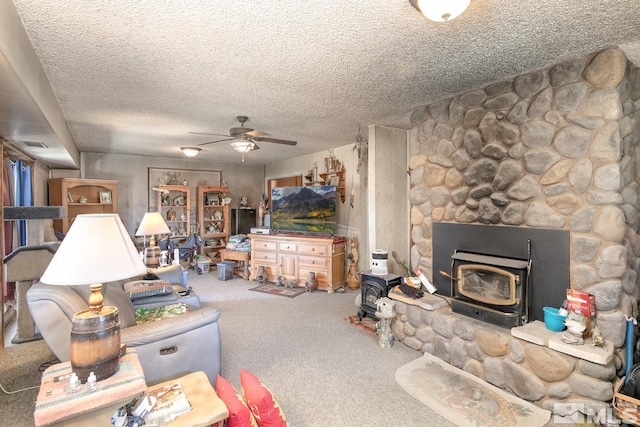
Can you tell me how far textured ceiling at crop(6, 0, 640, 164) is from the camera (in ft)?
5.70

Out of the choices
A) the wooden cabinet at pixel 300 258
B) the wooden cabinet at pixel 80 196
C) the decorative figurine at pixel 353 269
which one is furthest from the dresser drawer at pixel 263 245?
the wooden cabinet at pixel 80 196

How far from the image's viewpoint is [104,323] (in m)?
1.46

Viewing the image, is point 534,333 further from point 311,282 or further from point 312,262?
point 312,262

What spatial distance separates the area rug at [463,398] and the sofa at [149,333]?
58.9 inches

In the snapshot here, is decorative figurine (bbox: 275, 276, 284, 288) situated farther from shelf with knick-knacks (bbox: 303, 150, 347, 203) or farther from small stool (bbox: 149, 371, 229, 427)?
small stool (bbox: 149, 371, 229, 427)

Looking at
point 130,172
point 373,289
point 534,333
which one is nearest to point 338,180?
point 373,289

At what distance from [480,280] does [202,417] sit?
7.77 ft

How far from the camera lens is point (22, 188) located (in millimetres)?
4301

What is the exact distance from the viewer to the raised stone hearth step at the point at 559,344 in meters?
1.97

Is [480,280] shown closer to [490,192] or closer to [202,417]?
[490,192]

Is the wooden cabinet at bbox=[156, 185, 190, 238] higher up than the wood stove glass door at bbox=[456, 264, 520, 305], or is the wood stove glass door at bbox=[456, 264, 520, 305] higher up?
the wooden cabinet at bbox=[156, 185, 190, 238]

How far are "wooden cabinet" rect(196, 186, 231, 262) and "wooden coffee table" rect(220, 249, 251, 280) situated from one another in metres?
0.96

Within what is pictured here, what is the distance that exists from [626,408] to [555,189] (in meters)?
1.41

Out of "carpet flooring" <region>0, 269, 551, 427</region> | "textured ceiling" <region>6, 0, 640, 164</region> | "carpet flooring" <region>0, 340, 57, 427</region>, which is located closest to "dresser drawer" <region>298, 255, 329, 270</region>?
"carpet flooring" <region>0, 269, 551, 427</region>
